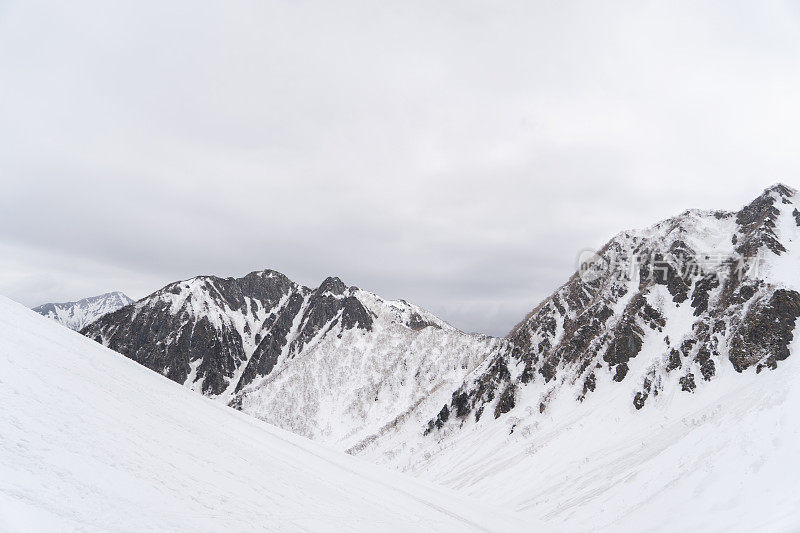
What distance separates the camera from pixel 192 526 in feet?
16.6

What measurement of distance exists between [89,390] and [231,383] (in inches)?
6049

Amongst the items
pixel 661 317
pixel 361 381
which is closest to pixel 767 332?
pixel 661 317

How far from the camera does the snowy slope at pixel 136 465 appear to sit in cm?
456

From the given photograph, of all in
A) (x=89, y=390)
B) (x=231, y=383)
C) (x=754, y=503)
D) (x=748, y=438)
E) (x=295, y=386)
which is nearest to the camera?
(x=89, y=390)

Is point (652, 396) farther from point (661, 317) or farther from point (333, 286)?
point (333, 286)

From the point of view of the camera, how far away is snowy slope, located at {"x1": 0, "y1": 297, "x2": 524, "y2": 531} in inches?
179

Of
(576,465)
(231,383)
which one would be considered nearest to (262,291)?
(231,383)

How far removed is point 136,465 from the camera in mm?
5961

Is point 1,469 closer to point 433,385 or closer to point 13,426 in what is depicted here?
point 13,426

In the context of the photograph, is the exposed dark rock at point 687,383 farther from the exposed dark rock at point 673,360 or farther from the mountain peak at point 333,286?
the mountain peak at point 333,286

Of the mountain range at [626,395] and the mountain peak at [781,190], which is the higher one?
the mountain peak at [781,190]

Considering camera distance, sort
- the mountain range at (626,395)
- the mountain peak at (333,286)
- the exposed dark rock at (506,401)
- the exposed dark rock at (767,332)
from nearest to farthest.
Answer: the mountain range at (626,395) < the exposed dark rock at (767,332) < the exposed dark rock at (506,401) < the mountain peak at (333,286)

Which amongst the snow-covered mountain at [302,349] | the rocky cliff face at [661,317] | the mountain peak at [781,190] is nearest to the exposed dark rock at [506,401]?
the rocky cliff face at [661,317]

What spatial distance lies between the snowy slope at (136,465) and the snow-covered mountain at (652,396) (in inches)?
437
